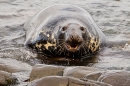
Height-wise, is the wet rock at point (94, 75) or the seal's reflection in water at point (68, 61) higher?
the wet rock at point (94, 75)

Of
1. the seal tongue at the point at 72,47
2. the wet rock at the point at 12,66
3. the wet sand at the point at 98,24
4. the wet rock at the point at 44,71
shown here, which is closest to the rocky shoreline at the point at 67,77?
the wet rock at the point at 44,71

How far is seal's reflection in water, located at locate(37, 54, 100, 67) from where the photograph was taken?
6.92m

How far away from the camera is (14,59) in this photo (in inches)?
264

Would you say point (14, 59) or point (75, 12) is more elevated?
point (75, 12)

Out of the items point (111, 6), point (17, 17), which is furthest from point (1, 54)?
point (111, 6)

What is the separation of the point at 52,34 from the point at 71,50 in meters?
0.66

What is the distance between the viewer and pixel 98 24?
1012 centimetres

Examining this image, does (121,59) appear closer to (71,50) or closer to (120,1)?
(71,50)

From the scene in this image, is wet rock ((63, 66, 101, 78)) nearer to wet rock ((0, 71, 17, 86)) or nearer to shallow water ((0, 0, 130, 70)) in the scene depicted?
wet rock ((0, 71, 17, 86))

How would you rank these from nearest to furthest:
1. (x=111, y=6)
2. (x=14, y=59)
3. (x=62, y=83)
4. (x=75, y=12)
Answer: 1. (x=62, y=83)
2. (x=14, y=59)
3. (x=75, y=12)
4. (x=111, y=6)

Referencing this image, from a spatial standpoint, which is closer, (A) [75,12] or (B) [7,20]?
(A) [75,12]

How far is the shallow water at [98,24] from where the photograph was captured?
7.01m

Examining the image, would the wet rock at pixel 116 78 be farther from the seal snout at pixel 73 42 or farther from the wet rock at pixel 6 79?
the seal snout at pixel 73 42

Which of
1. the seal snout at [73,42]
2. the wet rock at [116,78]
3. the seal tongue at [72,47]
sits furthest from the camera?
the seal tongue at [72,47]
